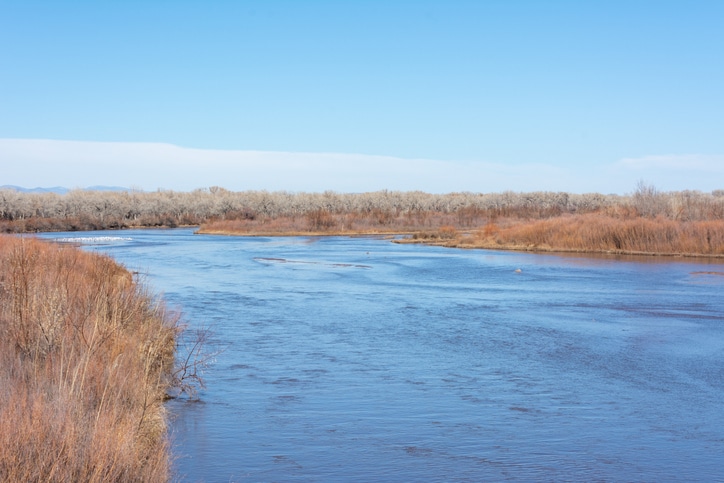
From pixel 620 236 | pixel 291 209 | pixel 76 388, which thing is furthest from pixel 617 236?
pixel 291 209

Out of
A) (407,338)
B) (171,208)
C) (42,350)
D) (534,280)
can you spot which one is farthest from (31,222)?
(42,350)

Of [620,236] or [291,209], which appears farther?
[291,209]

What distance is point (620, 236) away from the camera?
1479 inches

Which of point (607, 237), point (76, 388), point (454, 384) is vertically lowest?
point (454, 384)

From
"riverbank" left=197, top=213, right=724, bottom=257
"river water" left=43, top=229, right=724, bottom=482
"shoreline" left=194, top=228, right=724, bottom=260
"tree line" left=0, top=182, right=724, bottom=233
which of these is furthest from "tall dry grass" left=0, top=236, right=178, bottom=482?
"tree line" left=0, top=182, right=724, bottom=233

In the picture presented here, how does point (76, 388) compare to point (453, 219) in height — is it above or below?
below

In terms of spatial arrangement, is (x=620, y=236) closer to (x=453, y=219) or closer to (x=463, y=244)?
(x=463, y=244)

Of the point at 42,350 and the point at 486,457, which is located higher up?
the point at 42,350

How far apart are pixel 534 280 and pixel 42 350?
20.3 metres

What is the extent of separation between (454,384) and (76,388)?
6.09 meters

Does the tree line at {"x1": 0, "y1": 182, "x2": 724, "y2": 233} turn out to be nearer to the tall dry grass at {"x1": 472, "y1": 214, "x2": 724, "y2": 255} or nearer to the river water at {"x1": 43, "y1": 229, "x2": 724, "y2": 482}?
the tall dry grass at {"x1": 472, "y1": 214, "x2": 724, "y2": 255}

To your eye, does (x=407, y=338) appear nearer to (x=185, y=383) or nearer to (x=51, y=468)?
(x=185, y=383)

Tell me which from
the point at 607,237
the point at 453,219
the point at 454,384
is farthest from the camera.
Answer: the point at 453,219

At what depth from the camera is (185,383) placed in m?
10.8
